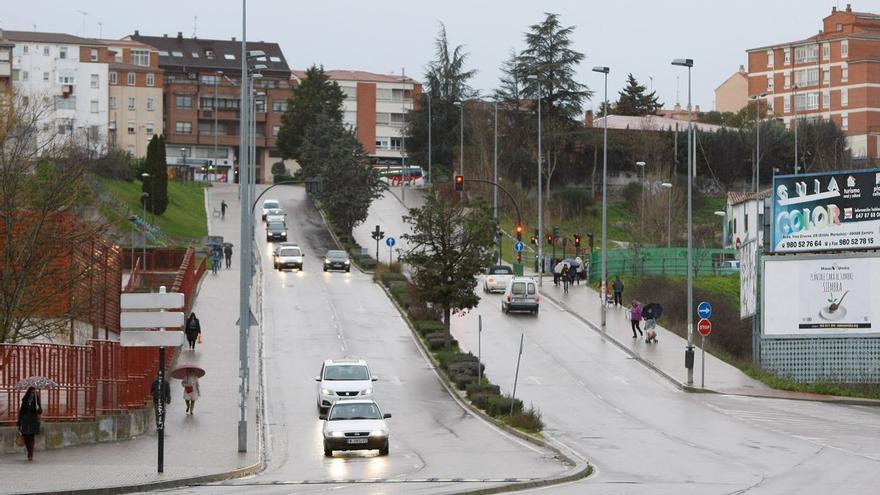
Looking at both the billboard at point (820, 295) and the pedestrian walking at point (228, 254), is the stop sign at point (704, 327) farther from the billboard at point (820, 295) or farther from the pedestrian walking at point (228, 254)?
the pedestrian walking at point (228, 254)

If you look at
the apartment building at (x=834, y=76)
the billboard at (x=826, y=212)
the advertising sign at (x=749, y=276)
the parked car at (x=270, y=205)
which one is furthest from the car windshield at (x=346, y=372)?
the apartment building at (x=834, y=76)

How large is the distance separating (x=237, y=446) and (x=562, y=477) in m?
8.54

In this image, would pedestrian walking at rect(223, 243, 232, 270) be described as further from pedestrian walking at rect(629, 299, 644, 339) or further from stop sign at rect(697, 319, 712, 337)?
stop sign at rect(697, 319, 712, 337)

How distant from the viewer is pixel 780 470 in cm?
2692

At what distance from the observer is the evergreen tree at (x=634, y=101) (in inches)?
5984

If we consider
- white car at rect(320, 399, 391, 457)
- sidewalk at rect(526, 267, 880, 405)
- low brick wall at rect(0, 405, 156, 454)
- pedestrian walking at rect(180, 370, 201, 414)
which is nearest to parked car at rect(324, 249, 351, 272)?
sidewalk at rect(526, 267, 880, 405)

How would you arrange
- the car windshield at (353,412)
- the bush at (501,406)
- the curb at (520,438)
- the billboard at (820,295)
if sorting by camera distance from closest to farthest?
the curb at (520,438) < the car windshield at (353,412) < the bush at (501,406) < the billboard at (820,295)

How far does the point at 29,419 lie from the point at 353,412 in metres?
6.97

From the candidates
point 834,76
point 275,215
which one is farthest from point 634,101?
point 275,215

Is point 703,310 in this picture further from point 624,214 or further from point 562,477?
point 624,214

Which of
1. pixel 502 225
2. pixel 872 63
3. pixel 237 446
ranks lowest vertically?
pixel 237 446

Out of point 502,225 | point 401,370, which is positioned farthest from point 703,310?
point 502,225

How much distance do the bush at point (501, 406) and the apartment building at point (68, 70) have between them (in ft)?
340

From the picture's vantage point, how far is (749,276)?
1973 inches
